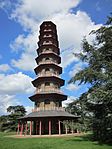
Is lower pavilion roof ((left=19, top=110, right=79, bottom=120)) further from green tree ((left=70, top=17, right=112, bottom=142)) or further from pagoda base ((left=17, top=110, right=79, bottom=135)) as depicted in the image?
green tree ((left=70, top=17, right=112, bottom=142))

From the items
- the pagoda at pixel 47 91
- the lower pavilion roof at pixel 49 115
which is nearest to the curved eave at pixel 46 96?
the pagoda at pixel 47 91

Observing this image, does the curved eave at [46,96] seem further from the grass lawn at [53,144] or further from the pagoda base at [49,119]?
the grass lawn at [53,144]

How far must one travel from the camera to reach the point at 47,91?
36.6 metres

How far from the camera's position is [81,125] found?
21.7 m

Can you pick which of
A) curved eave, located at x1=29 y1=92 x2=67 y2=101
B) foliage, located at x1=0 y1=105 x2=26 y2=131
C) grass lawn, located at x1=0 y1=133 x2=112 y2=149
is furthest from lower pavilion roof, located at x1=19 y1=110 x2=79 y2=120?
foliage, located at x1=0 y1=105 x2=26 y2=131

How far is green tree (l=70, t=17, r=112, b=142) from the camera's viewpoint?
18922 millimetres

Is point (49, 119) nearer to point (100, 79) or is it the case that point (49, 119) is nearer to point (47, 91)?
point (47, 91)

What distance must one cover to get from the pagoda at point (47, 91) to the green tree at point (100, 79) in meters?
12.3

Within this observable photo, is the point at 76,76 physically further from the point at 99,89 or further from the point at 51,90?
the point at 51,90

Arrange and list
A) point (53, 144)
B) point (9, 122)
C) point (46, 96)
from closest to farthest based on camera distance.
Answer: point (53, 144) → point (46, 96) → point (9, 122)

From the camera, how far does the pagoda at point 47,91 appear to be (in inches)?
1353

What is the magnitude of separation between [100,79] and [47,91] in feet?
59.0

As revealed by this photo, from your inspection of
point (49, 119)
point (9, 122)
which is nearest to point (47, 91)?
point (49, 119)

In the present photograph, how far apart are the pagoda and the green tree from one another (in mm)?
12318
